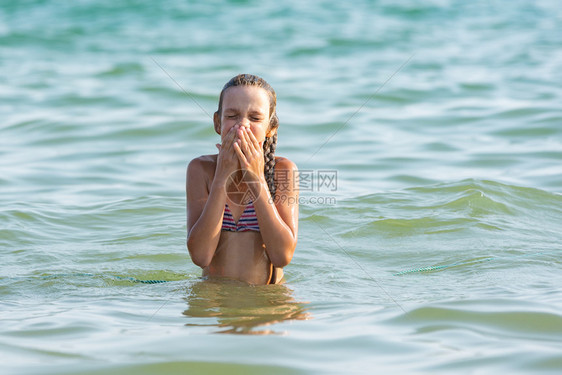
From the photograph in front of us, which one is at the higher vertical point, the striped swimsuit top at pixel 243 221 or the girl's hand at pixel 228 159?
the girl's hand at pixel 228 159

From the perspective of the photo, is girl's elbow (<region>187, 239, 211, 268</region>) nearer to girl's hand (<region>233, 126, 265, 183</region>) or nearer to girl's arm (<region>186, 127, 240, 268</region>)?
girl's arm (<region>186, 127, 240, 268</region>)

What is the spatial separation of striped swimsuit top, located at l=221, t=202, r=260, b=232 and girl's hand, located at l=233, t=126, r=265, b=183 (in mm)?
277

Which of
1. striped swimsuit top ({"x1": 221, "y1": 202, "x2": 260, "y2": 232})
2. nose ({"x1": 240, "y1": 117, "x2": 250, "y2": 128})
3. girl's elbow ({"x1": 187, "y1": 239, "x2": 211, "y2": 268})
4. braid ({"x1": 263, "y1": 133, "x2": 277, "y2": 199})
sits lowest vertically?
girl's elbow ({"x1": 187, "y1": 239, "x2": 211, "y2": 268})

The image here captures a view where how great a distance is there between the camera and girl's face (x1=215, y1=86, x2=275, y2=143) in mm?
4133

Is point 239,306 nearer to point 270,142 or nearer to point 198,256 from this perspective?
point 198,256

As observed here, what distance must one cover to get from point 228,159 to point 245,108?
31cm

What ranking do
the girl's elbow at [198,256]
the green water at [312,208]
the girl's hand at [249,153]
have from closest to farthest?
the green water at [312,208], the girl's hand at [249,153], the girl's elbow at [198,256]

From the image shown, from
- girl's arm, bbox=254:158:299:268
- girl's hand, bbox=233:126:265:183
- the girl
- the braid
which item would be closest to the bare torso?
the girl

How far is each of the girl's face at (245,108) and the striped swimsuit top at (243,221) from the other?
0.44 meters

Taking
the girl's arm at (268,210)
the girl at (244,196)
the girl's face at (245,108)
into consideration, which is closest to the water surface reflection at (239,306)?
the girl at (244,196)

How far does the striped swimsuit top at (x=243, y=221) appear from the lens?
4316mm

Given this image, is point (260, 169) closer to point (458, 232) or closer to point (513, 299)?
point (513, 299)

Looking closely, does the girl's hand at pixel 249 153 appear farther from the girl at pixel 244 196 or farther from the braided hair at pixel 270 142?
the braided hair at pixel 270 142

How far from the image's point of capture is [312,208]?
22.1ft
